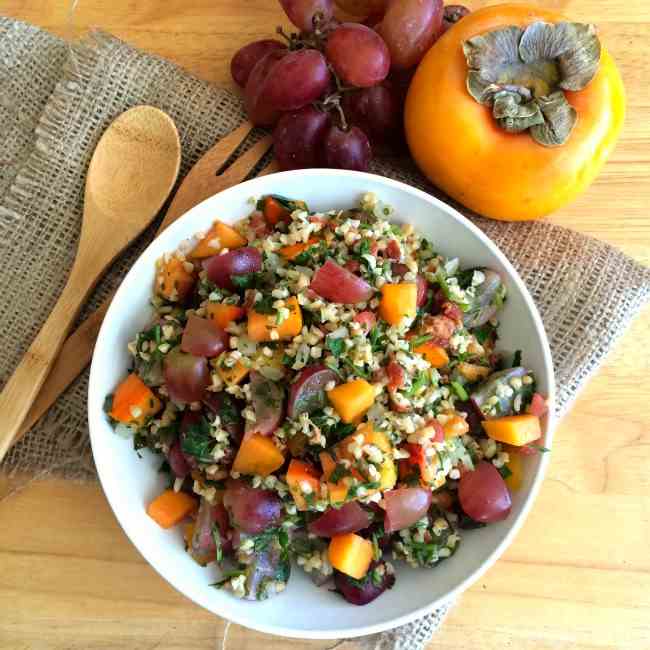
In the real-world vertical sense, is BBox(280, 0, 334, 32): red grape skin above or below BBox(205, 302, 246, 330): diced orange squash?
above

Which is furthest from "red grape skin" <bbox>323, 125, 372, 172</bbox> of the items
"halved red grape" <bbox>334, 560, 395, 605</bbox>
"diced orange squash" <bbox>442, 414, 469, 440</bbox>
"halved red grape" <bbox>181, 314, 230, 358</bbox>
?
"halved red grape" <bbox>334, 560, 395, 605</bbox>

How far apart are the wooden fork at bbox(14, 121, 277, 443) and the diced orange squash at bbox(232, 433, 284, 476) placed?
0.48 metres

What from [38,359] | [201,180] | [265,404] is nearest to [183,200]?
[201,180]

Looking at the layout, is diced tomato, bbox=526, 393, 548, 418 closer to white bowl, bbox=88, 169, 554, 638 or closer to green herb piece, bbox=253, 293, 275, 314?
white bowl, bbox=88, 169, 554, 638

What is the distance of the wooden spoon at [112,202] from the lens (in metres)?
1.45

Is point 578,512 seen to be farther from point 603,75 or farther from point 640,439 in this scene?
point 603,75

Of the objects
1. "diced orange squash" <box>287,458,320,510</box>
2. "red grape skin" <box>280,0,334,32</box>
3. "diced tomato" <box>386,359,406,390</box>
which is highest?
"red grape skin" <box>280,0,334,32</box>

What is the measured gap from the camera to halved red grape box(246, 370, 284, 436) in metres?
1.19

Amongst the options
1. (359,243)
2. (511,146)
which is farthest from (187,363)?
(511,146)

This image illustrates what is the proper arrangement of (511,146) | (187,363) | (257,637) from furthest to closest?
(257,637) < (511,146) < (187,363)

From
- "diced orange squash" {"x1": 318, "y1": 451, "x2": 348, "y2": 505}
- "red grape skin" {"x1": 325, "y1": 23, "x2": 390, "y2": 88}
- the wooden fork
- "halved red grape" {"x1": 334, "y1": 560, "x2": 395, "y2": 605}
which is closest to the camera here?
"diced orange squash" {"x1": 318, "y1": 451, "x2": 348, "y2": 505}

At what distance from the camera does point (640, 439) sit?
1.53 meters

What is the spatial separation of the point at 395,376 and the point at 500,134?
20.9 inches

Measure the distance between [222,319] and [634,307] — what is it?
881 millimetres
